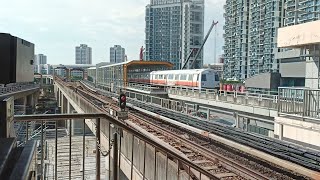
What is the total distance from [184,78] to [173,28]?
236 feet

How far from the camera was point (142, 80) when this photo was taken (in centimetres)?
4816

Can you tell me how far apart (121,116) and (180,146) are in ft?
21.7

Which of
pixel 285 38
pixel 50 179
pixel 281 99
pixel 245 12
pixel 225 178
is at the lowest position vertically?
pixel 50 179

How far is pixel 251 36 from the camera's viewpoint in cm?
7094

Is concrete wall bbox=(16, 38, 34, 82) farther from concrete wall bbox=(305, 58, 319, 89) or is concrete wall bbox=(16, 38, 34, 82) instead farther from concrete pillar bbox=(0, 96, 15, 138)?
concrete wall bbox=(305, 58, 319, 89)

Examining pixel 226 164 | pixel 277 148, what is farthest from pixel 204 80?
pixel 226 164

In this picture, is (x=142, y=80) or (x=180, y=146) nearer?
(x=180, y=146)

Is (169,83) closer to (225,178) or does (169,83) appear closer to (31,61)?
(225,178)

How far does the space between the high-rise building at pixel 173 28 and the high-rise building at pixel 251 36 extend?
1508 cm

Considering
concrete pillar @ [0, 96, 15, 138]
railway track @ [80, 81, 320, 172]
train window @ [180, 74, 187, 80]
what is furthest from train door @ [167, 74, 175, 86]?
concrete pillar @ [0, 96, 15, 138]

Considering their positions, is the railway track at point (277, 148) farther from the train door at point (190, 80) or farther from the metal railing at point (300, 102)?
the train door at point (190, 80)

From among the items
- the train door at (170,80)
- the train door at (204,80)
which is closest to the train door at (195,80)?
the train door at (204,80)

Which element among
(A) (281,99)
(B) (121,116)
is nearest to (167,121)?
(B) (121,116)

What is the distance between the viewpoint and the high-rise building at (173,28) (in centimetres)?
9969
